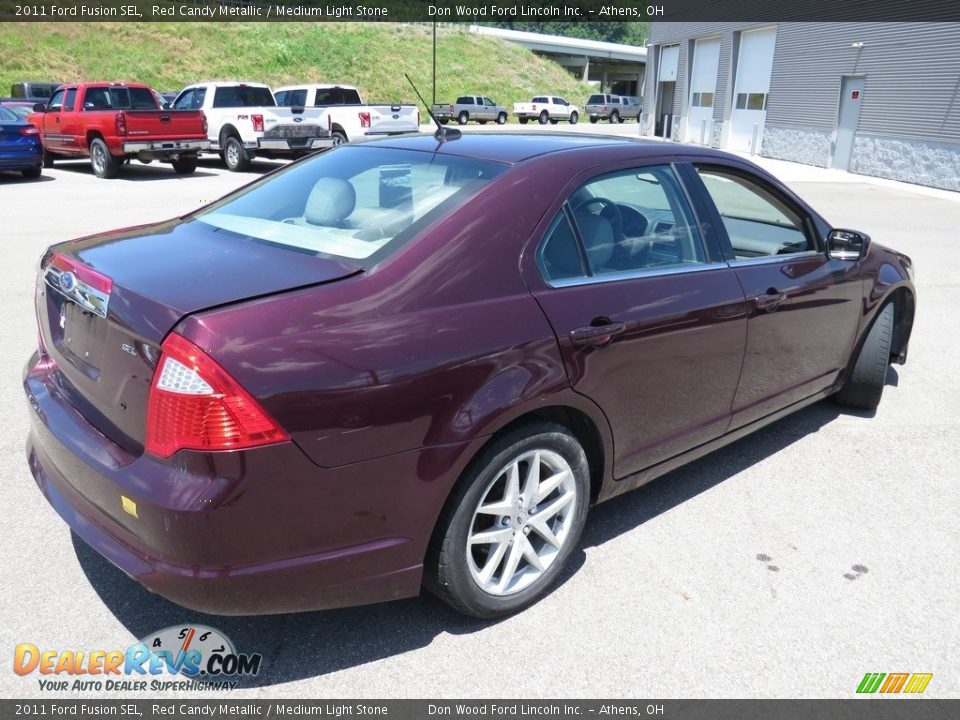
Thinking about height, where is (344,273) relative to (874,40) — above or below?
below

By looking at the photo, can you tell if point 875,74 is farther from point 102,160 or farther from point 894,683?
point 894,683

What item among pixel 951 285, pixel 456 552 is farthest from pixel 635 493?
pixel 951 285

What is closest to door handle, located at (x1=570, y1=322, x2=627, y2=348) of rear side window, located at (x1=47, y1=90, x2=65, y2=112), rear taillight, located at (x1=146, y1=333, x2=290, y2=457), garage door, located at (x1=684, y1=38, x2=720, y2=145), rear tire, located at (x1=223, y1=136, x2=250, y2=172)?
rear taillight, located at (x1=146, y1=333, x2=290, y2=457)

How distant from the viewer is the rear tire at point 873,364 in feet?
15.4

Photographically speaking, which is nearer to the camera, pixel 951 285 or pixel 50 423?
pixel 50 423

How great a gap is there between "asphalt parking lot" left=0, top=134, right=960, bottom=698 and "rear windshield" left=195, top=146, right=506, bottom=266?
4.45 feet

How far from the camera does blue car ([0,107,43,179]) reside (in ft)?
49.8

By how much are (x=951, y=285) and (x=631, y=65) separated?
92.5 m

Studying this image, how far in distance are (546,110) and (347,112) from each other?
3682 cm

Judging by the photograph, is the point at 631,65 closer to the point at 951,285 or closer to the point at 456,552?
the point at 951,285

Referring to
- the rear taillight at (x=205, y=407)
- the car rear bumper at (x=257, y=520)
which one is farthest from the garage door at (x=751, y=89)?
the rear taillight at (x=205, y=407)

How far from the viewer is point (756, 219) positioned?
4445 mm

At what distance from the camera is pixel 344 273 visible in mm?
2514

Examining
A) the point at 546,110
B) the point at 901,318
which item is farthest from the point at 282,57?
the point at 901,318
